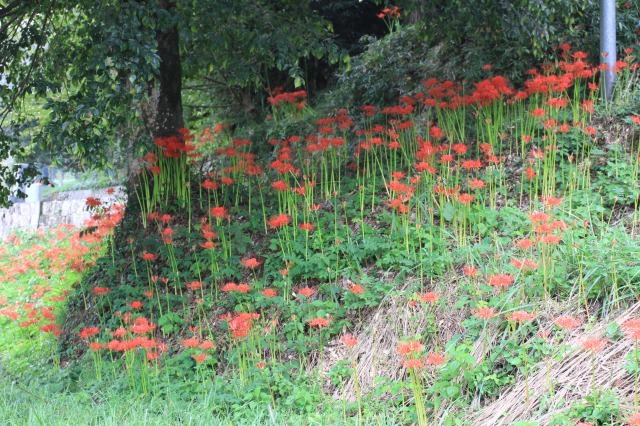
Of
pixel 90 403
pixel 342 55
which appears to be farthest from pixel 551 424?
pixel 342 55

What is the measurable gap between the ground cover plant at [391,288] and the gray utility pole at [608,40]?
0.50 ft

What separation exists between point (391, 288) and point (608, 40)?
3.48 m

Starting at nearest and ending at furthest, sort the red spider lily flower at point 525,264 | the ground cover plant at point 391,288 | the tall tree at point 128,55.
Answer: the ground cover plant at point 391,288
the red spider lily flower at point 525,264
the tall tree at point 128,55

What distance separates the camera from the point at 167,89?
23.1 feet

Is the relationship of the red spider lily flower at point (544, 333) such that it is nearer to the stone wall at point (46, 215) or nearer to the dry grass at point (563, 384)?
the dry grass at point (563, 384)

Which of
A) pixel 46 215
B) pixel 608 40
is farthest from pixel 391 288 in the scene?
pixel 46 215

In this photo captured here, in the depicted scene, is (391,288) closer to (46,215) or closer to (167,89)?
(167,89)

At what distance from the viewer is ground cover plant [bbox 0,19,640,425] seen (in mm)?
3670

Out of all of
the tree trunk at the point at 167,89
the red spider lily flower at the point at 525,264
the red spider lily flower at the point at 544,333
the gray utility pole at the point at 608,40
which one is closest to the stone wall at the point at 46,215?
the tree trunk at the point at 167,89

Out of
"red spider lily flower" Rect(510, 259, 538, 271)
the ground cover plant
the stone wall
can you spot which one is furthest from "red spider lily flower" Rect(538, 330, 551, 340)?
the stone wall

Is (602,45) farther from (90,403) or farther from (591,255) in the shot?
(90,403)

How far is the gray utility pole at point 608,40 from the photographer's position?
621 cm

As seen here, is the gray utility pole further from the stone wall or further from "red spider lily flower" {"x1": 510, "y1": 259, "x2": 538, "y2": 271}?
the stone wall

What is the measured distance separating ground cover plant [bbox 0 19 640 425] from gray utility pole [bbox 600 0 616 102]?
0.15 meters
